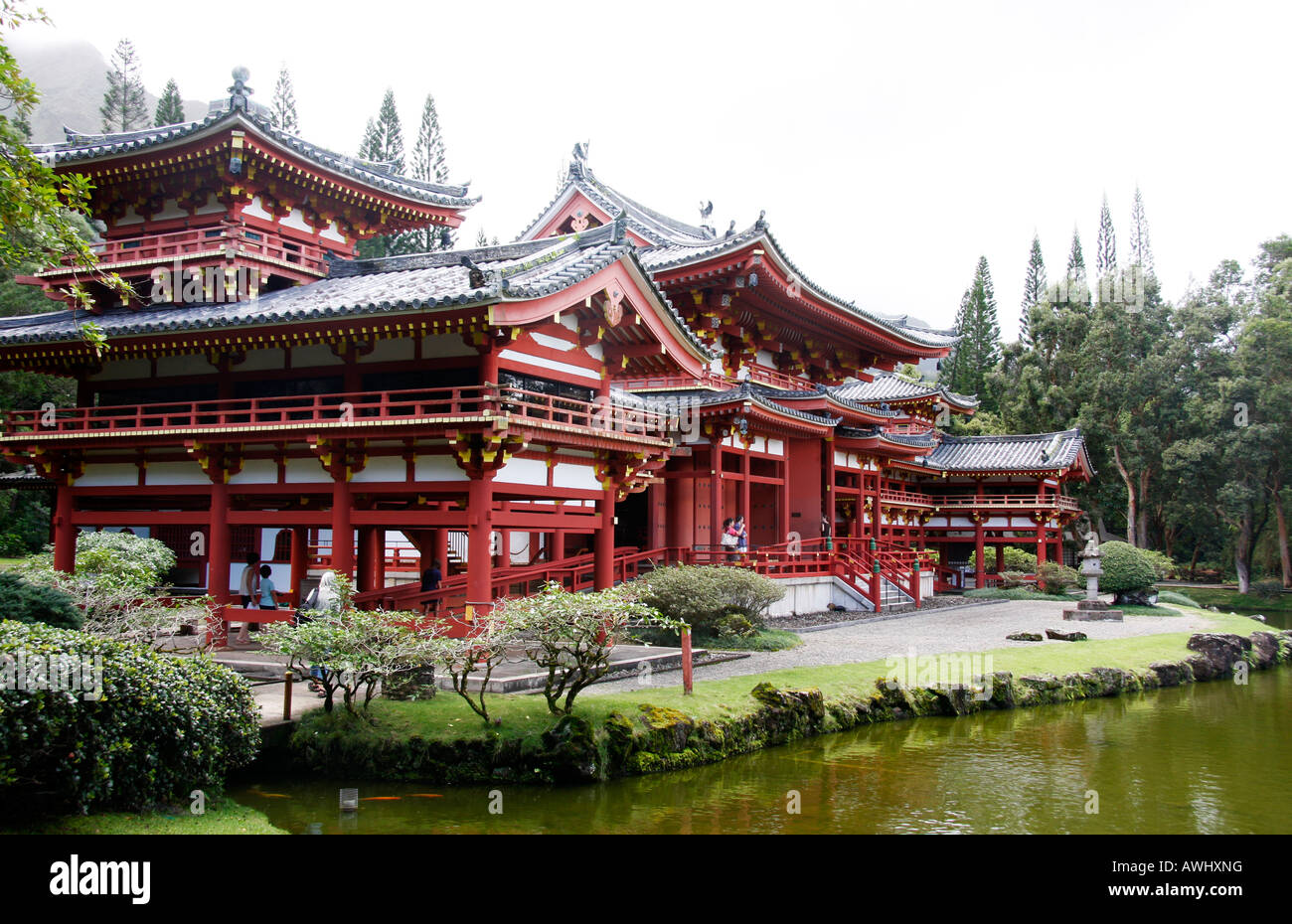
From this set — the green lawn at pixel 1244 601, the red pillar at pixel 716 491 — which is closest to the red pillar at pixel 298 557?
the red pillar at pixel 716 491

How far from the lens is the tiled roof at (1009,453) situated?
1650 inches

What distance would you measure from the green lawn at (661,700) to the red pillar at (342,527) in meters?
4.08

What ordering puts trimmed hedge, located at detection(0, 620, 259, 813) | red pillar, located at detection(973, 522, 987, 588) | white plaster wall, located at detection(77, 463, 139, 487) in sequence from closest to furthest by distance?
trimmed hedge, located at detection(0, 620, 259, 813), white plaster wall, located at detection(77, 463, 139, 487), red pillar, located at detection(973, 522, 987, 588)

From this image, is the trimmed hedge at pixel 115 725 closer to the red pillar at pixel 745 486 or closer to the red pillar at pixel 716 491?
the red pillar at pixel 716 491

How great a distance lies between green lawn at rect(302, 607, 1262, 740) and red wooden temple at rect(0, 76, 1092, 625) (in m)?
3.32

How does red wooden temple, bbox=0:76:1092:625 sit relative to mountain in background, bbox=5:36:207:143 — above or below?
below

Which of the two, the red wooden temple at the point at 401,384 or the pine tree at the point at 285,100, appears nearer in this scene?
the red wooden temple at the point at 401,384

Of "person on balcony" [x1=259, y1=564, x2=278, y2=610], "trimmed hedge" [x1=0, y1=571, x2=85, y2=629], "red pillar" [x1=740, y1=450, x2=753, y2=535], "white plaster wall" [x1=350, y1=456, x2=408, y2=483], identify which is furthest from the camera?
"red pillar" [x1=740, y1=450, x2=753, y2=535]

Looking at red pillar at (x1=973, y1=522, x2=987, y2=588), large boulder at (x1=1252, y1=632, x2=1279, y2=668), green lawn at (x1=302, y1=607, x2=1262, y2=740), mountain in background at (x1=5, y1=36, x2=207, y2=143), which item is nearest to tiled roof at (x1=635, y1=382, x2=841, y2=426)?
green lawn at (x1=302, y1=607, x2=1262, y2=740)

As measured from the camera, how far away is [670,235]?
31734 millimetres

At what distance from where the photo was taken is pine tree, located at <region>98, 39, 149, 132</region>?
2498 inches

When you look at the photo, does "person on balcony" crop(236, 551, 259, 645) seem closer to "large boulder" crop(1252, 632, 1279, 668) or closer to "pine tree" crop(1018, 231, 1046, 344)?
"large boulder" crop(1252, 632, 1279, 668)

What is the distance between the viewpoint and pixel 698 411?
26.1 metres
